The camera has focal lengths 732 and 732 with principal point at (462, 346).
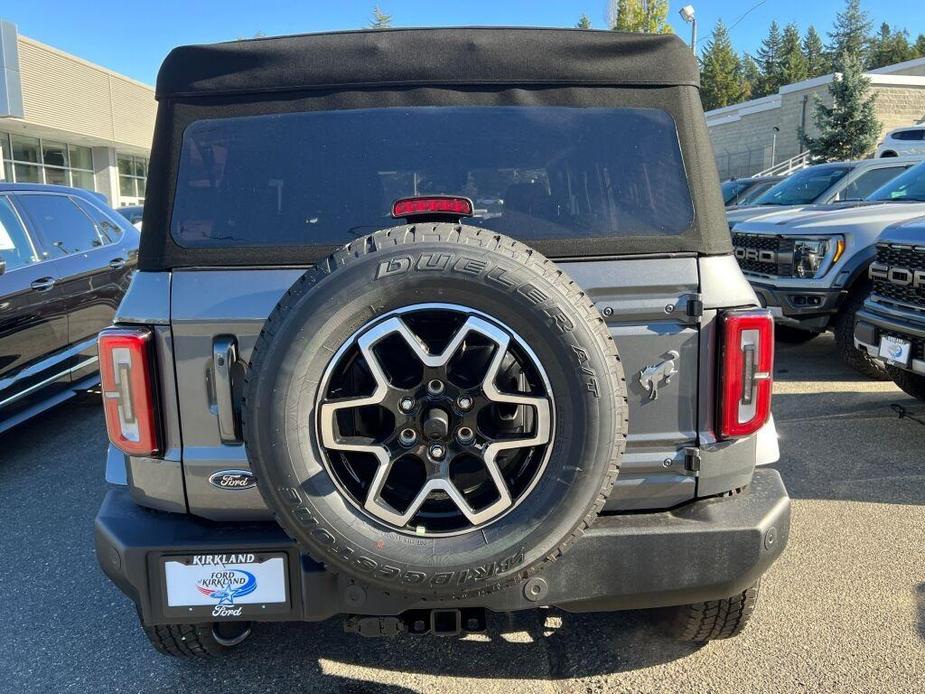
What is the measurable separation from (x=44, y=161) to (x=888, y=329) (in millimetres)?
30063

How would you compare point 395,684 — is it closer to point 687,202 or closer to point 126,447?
point 126,447

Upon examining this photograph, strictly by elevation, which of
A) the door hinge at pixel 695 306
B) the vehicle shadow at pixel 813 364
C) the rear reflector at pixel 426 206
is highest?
the rear reflector at pixel 426 206

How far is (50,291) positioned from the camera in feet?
17.4

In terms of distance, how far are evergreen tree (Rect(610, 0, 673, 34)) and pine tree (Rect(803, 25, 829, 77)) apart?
63970 mm

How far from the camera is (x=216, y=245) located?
2217 mm

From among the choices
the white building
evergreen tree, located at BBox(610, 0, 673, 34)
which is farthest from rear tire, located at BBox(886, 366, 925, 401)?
evergreen tree, located at BBox(610, 0, 673, 34)

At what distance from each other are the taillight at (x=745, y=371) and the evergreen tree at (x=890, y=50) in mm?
91836

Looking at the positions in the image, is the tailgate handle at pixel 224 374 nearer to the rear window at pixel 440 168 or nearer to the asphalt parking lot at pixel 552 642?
the rear window at pixel 440 168

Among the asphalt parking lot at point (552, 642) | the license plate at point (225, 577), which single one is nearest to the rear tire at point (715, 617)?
the asphalt parking lot at point (552, 642)

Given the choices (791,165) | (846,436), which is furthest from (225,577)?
(791,165)

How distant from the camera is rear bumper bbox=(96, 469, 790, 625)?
83.4 inches

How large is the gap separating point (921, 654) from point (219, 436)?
2585 millimetres

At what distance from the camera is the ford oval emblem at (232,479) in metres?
2.18

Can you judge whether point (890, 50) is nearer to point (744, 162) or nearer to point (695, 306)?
point (744, 162)
